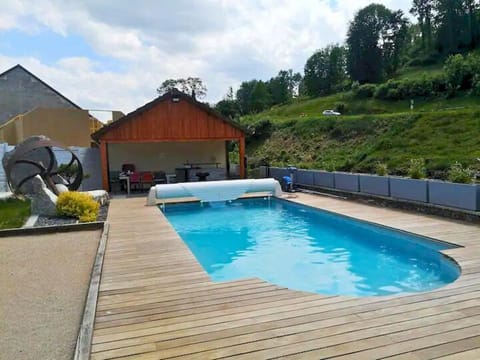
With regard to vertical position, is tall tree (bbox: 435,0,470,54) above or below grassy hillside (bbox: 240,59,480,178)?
above

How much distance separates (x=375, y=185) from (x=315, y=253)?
405cm

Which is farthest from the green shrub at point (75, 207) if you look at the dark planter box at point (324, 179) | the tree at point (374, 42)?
the tree at point (374, 42)

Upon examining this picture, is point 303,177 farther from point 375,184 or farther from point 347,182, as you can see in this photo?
point 375,184

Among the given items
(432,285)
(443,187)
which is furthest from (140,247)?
(443,187)

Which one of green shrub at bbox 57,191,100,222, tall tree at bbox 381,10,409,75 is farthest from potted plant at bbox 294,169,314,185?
tall tree at bbox 381,10,409,75

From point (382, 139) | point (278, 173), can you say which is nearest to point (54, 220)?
point (278, 173)

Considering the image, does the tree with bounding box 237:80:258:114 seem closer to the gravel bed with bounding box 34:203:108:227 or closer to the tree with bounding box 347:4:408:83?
the tree with bounding box 347:4:408:83

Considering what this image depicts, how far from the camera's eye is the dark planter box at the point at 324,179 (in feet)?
41.9

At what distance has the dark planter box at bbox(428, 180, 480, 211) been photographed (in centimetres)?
768

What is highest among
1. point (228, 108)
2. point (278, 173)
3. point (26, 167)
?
point (228, 108)

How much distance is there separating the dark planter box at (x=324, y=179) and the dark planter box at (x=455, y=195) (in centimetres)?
410

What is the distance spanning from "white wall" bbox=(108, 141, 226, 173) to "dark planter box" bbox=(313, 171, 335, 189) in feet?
21.7

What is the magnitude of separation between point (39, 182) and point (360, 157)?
11.5 meters

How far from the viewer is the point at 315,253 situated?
749 centimetres
